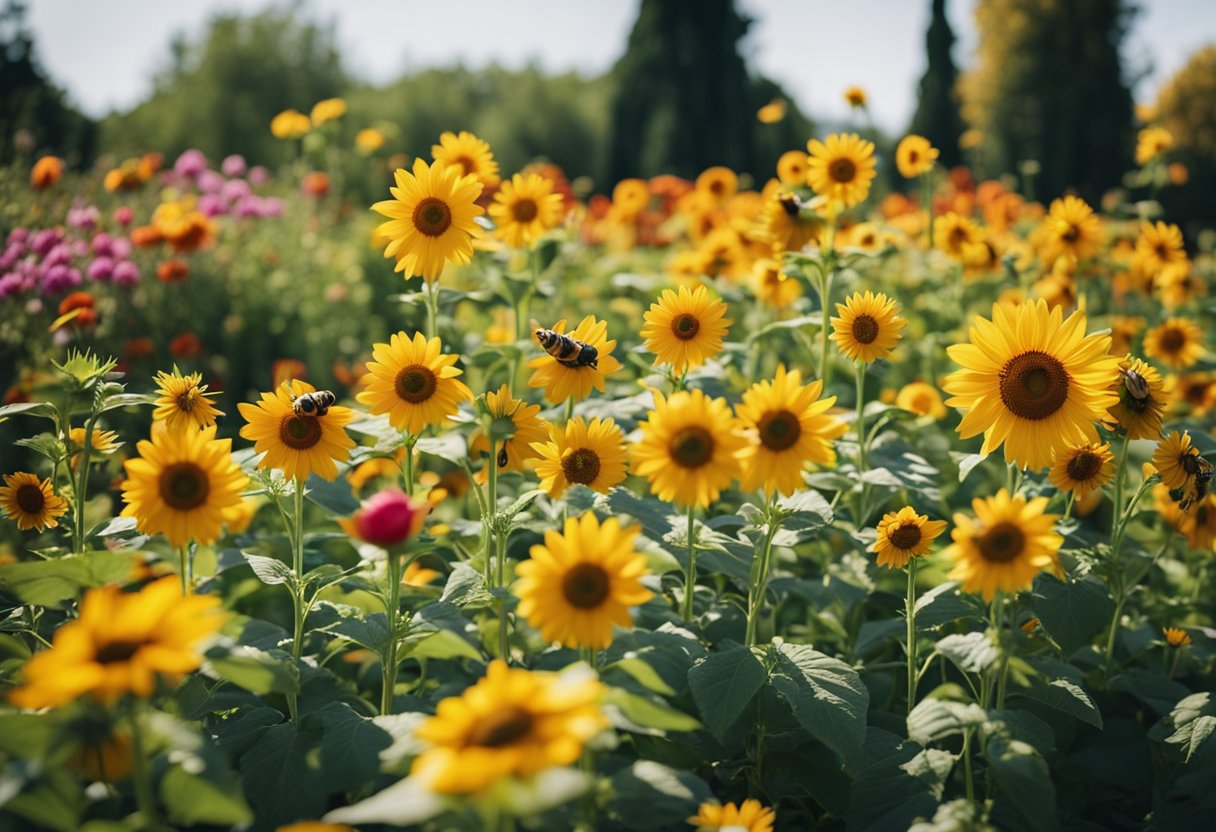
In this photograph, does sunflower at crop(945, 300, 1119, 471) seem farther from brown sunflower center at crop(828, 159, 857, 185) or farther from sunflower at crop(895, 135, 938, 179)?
sunflower at crop(895, 135, 938, 179)

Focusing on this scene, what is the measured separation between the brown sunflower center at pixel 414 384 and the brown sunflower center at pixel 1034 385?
4.11 feet

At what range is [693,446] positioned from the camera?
1569 millimetres

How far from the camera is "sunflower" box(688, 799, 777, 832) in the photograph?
59.6 inches

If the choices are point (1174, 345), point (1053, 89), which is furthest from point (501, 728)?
point (1053, 89)

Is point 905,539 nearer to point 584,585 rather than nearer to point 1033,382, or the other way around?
point 1033,382

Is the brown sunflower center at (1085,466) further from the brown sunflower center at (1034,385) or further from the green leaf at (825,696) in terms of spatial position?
the green leaf at (825,696)

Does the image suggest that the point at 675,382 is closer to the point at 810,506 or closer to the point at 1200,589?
the point at 810,506

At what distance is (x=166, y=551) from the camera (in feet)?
8.35

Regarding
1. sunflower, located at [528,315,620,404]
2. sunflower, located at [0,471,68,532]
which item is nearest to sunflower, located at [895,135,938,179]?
sunflower, located at [528,315,620,404]

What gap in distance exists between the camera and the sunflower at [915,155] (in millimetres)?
3561

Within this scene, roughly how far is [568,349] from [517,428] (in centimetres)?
21

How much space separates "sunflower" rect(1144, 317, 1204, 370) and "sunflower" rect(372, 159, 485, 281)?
113 inches

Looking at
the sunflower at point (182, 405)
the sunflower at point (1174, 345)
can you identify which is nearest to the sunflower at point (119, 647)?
the sunflower at point (182, 405)

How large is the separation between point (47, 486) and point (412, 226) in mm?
1035
